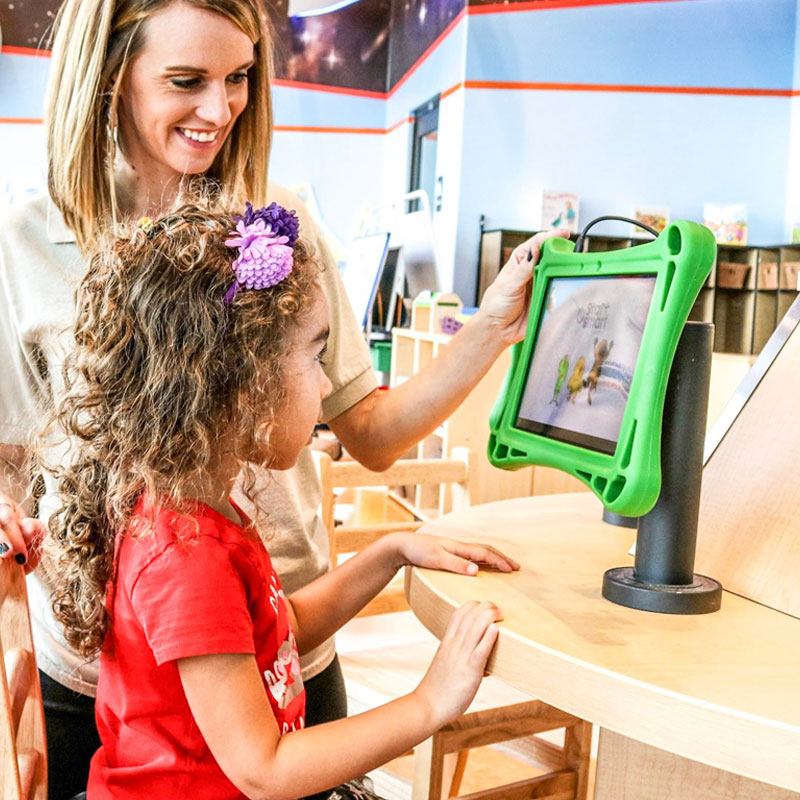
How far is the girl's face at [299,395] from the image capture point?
98 cm

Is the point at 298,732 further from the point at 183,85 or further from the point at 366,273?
the point at 366,273

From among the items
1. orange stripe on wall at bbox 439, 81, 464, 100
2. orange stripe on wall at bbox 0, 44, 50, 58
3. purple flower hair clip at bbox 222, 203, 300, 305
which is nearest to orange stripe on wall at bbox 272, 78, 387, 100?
orange stripe on wall at bbox 439, 81, 464, 100

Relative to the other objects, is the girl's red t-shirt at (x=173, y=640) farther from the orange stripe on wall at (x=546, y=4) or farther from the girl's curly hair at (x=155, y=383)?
the orange stripe on wall at (x=546, y=4)

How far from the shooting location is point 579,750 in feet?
5.58

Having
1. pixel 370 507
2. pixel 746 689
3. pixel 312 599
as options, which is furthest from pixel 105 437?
pixel 370 507

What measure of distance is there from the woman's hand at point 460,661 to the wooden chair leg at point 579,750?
3.03 ft

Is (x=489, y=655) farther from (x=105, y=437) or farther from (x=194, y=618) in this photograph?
(x=105, y=437)

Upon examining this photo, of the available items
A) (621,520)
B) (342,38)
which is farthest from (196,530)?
(342,38)

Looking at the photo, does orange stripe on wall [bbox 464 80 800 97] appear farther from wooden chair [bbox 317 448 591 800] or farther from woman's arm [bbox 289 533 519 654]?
woman's arm [bbox 289 533 519 654]

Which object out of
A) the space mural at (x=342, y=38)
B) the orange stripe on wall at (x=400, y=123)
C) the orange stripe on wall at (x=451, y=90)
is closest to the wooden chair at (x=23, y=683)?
the orange stripe on wall at (x=451, y=90)

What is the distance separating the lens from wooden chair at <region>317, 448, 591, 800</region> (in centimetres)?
157

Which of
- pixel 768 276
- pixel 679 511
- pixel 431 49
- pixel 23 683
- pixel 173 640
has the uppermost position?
pixel 431 49

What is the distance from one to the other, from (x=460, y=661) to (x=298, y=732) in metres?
0.19

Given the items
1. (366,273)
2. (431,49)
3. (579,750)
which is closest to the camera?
(579,750)
